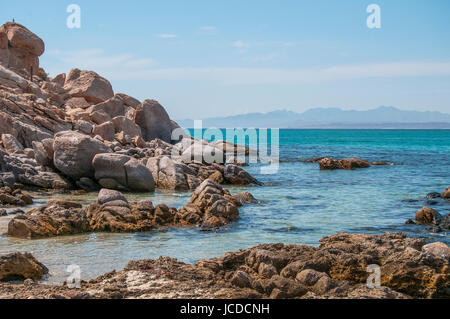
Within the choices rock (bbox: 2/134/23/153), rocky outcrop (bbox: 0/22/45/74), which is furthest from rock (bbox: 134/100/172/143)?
rock (bbox: 2/134/23/153)

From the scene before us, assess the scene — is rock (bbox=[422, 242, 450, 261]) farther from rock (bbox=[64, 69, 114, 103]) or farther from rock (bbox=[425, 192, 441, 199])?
rock (bbox=[64, 69, 114, 103])

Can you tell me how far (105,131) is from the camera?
87.6ft

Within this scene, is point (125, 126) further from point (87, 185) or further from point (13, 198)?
point (13, 198)

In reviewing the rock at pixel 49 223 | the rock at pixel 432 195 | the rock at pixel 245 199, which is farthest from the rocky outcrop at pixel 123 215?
the rock at pixel 432 195

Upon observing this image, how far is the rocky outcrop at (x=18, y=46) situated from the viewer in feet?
113

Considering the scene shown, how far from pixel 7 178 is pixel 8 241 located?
6778 mm

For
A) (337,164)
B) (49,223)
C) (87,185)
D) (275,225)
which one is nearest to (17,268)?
(49,223)

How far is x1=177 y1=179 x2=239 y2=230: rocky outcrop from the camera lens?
13.6 meters

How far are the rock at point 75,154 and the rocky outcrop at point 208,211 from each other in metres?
6.10

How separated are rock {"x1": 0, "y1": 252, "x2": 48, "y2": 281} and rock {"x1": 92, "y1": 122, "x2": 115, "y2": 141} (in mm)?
18375

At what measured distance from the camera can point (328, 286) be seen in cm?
720

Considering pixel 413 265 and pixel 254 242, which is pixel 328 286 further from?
pixel 254 242

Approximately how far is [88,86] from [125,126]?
238 inches
